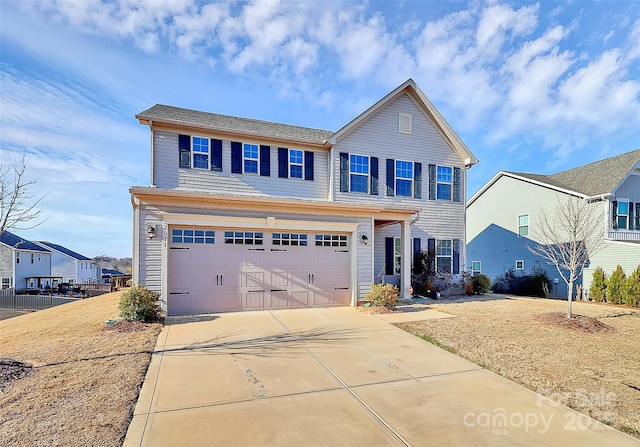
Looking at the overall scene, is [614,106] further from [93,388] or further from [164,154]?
[93,388]

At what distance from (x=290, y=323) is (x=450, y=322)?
4411 millimetres

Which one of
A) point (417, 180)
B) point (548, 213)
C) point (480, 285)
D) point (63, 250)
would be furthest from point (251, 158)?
point (63, 250)

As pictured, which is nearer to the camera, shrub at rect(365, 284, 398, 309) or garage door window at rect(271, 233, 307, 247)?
shrub at rect(365, 284, 398, 309)

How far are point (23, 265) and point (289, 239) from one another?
38799 millimetres

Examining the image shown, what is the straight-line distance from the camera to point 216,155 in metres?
12.2

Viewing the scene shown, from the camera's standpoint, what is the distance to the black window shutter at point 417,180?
47.8 ft

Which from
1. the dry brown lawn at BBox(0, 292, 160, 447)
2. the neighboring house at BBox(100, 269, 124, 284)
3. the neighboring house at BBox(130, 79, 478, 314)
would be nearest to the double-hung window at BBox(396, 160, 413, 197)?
the neighboring house at BBox(130, 79, 478, 314)

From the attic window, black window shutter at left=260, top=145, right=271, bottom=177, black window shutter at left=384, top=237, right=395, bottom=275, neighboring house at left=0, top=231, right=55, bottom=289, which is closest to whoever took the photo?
black window shutter at left=260, top=145, right=271, bottom=177

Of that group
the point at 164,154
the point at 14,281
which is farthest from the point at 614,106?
the point at 14,281

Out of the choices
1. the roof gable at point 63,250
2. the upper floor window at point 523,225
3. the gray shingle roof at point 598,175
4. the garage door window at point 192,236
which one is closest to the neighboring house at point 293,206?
the garage door window at point 192,236

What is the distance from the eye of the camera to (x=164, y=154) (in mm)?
11656

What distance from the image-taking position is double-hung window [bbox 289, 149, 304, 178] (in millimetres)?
13195

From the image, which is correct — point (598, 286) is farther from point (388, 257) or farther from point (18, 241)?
point (18, 241)

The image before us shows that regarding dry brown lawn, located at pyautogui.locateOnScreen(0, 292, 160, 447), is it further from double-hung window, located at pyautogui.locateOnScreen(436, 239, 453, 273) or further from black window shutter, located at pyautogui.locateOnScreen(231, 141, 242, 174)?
double-hung window, located at pyautogui.locateOnScreen(436, 239, 453, 273)
